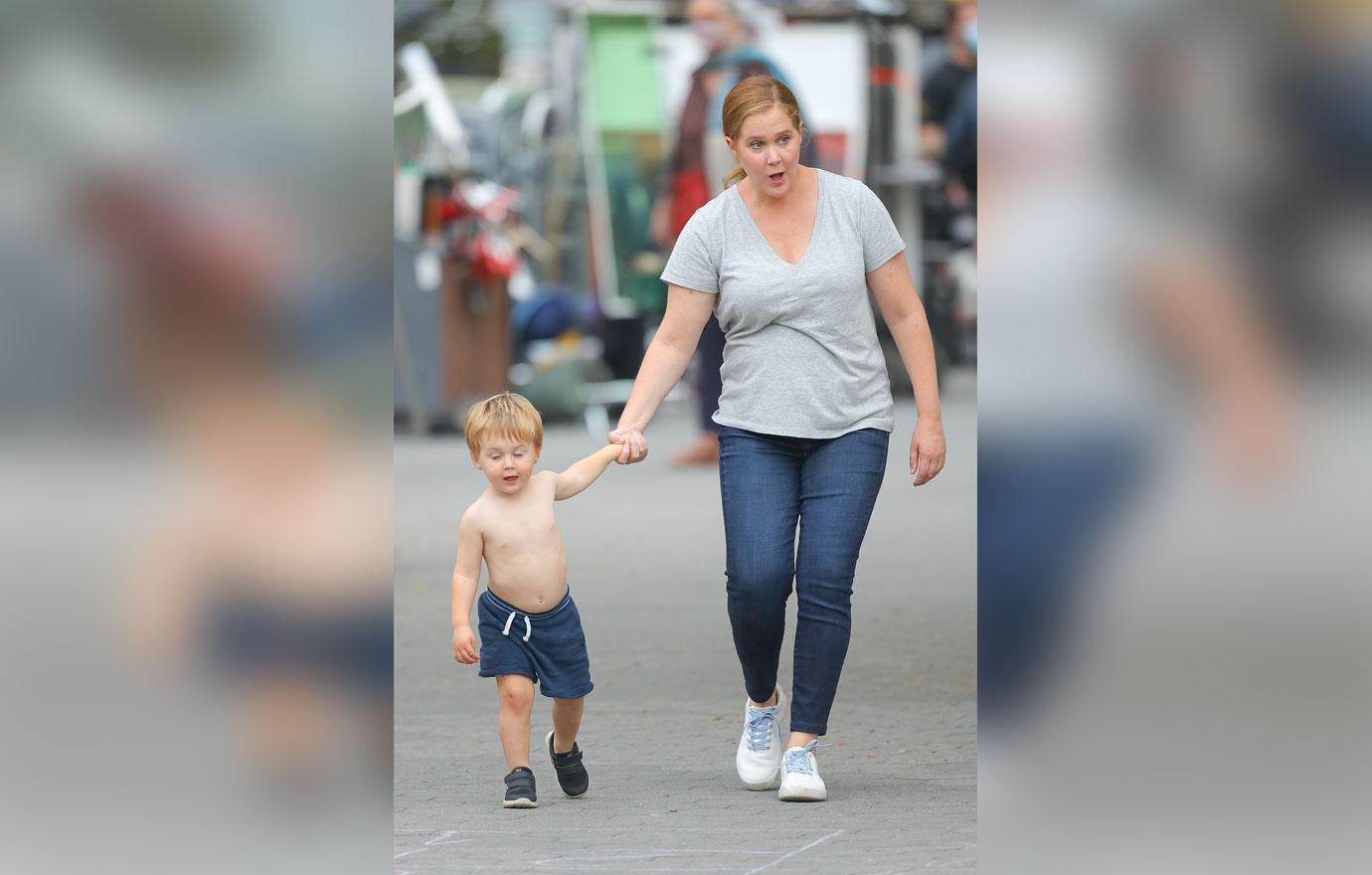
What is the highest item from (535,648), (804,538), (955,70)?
(955,70)

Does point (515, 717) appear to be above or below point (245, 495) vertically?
below

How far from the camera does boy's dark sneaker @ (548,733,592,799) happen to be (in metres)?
5.65

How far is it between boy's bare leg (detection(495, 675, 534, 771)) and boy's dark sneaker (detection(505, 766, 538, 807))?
2cm

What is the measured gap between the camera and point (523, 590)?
5566 millimetres

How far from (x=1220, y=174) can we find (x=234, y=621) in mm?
1719

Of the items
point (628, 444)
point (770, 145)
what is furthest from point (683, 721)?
point (770, 145)

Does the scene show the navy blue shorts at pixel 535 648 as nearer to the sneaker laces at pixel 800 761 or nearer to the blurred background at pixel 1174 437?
the sneaker laces at pixel 800 761

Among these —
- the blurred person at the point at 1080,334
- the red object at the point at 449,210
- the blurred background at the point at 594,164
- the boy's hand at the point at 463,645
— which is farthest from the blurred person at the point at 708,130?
the blurred person at the point at 1080,334

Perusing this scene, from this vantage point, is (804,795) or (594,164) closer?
(804,795)

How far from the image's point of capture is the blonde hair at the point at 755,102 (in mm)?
5508

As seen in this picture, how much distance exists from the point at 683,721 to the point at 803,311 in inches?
62.0

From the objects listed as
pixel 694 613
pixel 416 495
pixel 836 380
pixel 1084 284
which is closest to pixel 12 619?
pixel 1084 284

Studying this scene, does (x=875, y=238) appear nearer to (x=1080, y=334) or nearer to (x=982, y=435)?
(x=982, y=435)

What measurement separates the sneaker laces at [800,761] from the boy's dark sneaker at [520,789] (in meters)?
0.63
